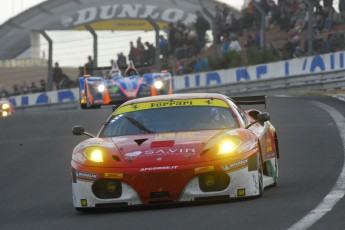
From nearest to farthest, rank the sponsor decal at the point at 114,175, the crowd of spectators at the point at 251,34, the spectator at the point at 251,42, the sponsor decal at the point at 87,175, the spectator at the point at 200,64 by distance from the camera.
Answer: the sponsor decal at the point at 114,175 → the sponsor decal at the point at 87,175 → the crowd of spectators at the point at 251,34 → the spectator at the point at 251,42 → the spectator at the point at 200,64

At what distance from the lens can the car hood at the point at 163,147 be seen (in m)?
9.06

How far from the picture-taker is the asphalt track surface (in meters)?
7.78

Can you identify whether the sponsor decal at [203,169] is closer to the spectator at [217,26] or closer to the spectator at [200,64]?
the spectator at [217,26]

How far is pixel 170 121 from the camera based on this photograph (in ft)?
33.4

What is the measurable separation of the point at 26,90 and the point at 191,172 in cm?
3080

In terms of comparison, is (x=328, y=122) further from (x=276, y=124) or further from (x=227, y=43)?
(x=227, y=43)

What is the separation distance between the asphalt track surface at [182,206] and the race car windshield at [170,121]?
0.78 m

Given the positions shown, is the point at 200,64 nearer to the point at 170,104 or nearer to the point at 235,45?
the point at 235,45

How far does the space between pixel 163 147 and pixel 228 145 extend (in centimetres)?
55

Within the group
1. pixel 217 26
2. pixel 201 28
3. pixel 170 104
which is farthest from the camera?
pixel 217 26

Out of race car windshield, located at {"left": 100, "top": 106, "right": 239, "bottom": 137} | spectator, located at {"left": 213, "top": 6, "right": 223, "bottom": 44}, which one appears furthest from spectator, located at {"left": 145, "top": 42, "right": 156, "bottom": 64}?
race car windshield, located at {"left": 100, "top": 106, "right": 239, "bottom": 137}

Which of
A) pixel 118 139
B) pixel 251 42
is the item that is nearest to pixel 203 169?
pixel 118 139

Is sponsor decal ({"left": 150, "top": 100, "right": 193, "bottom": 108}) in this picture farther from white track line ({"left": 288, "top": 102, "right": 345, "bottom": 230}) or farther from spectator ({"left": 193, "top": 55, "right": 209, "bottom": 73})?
spectator ({"left": 193, "top": 55, "right": 209, "bottom": 73})

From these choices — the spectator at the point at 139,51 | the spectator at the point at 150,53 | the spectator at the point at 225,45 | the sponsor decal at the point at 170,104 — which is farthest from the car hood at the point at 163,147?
the spectator at the point at 225,45
